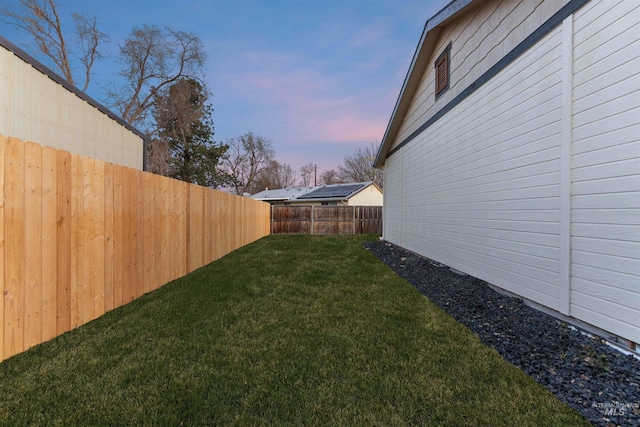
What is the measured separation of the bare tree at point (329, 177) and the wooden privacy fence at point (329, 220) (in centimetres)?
2342

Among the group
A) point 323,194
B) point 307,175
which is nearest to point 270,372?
point 323,194

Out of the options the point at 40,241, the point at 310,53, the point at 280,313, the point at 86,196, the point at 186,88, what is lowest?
the point at 280,313

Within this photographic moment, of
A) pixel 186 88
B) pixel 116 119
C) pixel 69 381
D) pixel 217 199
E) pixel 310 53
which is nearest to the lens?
pixel 69 381

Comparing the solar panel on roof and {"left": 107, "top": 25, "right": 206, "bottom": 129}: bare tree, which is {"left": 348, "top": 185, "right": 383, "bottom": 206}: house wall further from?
{"left": 107, "top": 25, "right": 206, "bottom": 129}: bare tree

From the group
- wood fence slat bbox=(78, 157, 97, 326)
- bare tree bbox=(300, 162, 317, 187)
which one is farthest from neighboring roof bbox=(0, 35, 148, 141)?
bare tree bbox=(300, 162, 317, 187)

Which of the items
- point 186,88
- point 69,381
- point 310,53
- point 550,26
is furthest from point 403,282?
point 186,88

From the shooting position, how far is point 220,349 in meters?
2.63

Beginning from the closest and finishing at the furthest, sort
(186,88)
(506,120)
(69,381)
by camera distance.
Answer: (69,381) < (506,120) < (186,88)

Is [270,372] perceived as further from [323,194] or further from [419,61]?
[323,194]

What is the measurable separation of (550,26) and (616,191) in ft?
6.96

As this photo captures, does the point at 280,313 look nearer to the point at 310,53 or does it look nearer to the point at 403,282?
the point at 403,282

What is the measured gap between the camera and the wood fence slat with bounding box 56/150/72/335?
9.09ft

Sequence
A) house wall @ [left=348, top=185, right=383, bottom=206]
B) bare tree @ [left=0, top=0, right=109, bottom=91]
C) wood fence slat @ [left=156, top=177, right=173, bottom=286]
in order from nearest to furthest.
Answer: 1. wood fence slat @ [left=156, top=177, right=173, bottom=286]
2. bare tree @ [left=0, top=0, right=109, bottom=91]
3. house wall @ [left=348, top=185, right=383, bottom=206]

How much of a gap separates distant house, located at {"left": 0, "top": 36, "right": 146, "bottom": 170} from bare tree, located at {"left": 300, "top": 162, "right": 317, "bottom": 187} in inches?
1489
